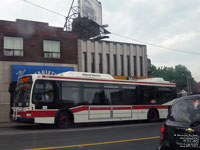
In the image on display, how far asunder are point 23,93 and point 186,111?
36.4 ft

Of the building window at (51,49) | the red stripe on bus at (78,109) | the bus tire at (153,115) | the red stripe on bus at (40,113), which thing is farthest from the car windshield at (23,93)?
the bus tire at (153,115)

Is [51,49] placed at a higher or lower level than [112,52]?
lower

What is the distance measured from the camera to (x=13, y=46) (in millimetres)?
22516

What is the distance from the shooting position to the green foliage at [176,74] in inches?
3250

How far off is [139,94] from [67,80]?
5791 millimetres

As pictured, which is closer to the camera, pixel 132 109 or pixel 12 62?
pixel 132 109

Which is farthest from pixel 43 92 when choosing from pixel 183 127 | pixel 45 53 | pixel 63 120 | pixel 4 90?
pixel 183 127

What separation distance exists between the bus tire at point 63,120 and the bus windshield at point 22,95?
192 cm

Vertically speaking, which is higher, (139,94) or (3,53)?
(3,53)

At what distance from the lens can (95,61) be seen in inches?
1118

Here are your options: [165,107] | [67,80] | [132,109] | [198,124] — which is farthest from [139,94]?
[198,124]

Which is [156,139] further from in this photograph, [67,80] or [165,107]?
[165,107]

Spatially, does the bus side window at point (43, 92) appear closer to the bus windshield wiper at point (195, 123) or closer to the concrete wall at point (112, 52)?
the bus windshield wiper at point (195, 123)

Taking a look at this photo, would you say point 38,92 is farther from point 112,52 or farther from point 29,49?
point 112,52
